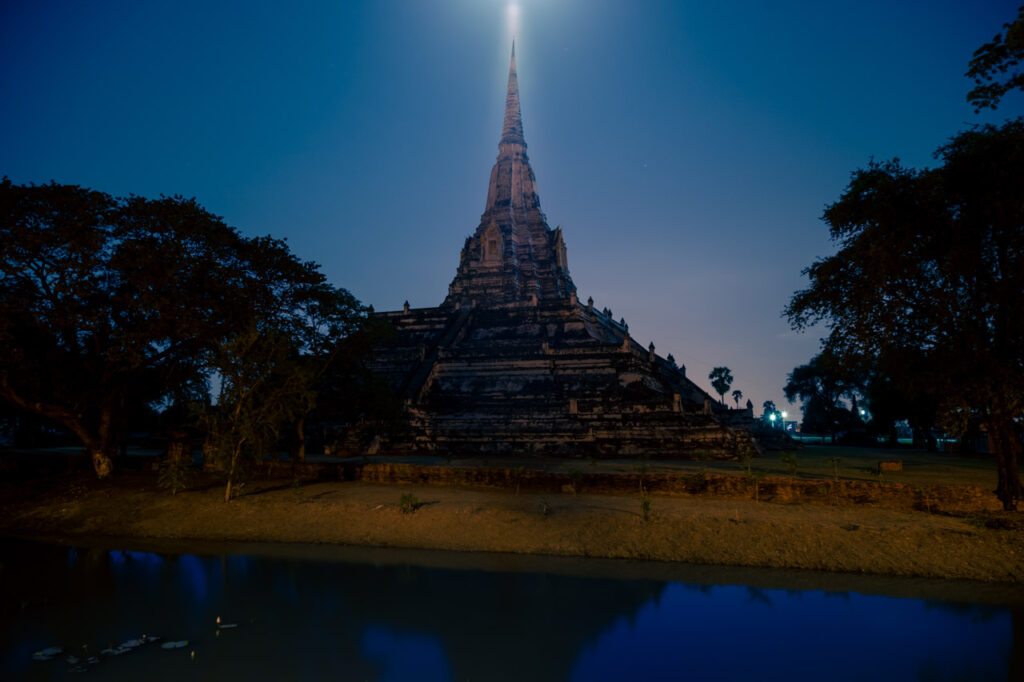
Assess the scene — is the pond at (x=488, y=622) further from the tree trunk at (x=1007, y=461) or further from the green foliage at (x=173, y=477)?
the green foliage at (x=173, y=477)

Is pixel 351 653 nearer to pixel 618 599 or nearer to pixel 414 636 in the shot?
pixel 414 636

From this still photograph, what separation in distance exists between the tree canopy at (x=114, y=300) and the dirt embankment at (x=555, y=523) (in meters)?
3.08

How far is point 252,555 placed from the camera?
13016mm

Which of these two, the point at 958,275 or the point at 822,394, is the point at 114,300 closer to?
the point at 958,275

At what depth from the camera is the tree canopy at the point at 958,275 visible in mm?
12500

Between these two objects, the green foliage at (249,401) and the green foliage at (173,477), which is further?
the green foliage at (173,477)

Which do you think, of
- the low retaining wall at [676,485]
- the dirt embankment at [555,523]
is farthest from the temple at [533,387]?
the dirt embankment at [555,523]

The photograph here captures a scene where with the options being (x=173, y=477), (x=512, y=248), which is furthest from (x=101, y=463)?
(x=512, y=248)

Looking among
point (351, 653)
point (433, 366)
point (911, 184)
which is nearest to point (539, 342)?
point (433, 366)

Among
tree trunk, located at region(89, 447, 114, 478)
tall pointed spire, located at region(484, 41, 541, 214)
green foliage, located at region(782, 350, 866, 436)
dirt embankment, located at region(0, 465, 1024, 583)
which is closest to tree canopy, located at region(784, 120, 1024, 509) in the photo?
dirt embankment, located at region(0, 465, 1024, 583)

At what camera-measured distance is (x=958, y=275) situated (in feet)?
43.2

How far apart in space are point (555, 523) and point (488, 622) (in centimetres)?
479

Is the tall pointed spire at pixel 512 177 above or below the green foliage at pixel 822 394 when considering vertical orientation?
above

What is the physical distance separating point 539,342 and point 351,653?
88.7 feet
